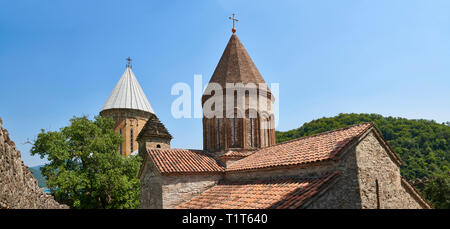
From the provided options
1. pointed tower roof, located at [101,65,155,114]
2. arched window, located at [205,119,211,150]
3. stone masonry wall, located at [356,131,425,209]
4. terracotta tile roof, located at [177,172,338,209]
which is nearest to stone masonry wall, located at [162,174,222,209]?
terracotta tile roof, located at [177,172,338,209]

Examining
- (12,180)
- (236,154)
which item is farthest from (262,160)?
(12,180)

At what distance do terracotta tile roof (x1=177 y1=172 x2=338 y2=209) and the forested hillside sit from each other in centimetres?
2118

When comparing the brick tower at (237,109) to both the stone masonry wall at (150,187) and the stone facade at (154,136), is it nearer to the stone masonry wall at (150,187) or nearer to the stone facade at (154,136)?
the stone masonry wall at (150,187)

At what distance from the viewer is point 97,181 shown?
60.0ft

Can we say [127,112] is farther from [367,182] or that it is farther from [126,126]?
[367,182]

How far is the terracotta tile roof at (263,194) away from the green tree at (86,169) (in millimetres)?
9438

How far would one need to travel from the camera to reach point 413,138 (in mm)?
33781

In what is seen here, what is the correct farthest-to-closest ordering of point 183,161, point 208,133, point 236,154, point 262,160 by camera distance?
point 208,133
point 236,154
point 183,161
point 262,160

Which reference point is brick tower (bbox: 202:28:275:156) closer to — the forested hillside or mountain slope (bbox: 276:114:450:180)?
the forested hillside

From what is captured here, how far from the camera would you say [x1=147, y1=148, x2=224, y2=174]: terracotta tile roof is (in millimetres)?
11742

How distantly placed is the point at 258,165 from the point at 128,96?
27.4 meters

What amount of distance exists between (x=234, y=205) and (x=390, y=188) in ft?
16.4

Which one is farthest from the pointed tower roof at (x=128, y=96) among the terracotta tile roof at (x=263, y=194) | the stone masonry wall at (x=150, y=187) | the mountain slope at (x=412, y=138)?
the terracotta tile roof at (x=263, y=194)
